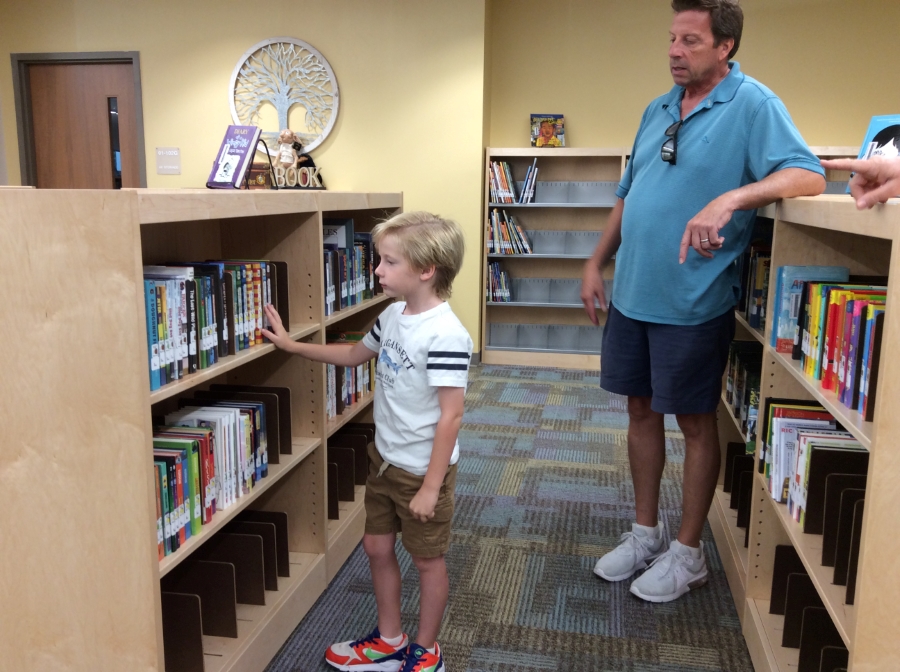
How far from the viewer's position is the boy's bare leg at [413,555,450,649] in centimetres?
171

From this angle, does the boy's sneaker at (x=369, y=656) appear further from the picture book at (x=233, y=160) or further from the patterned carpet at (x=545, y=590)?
the picture book at (x=233, y=160)

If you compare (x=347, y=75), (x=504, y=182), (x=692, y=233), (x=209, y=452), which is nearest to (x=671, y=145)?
(x=692, y=233)

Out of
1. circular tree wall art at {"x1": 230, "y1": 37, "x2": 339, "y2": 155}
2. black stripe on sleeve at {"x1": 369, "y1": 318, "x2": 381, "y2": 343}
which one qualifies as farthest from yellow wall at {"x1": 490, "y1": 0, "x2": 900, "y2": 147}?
black stripe on sleeve at {"x1": 369, "y1": 318, "x2": 381, "y2": 343}

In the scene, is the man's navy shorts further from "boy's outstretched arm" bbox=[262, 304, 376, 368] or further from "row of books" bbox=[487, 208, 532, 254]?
"row of books" bbox=[487, 208, 532, 254]

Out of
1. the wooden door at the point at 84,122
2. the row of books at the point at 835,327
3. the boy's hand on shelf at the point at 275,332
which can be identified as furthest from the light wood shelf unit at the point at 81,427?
the wooden door at the point at 84,122

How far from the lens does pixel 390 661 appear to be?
1829mm

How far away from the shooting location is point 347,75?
5.34 m

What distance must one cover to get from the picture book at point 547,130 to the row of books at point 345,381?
3.17 m

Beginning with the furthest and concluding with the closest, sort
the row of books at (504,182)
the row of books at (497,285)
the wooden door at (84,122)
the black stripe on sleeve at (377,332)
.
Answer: the wooden door at (84,122), the row of books at (497,285), the row of books at (504,182), the black stripe on sleeve at (377,332)

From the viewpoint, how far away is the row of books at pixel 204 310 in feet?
4.63

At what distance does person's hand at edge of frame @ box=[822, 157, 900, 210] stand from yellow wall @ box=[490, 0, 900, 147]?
4570mm

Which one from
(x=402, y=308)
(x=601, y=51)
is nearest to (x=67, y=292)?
(x=402, y=308)

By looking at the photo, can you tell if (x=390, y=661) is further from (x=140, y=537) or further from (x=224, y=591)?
(x=140, y=537)

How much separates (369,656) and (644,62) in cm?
483
